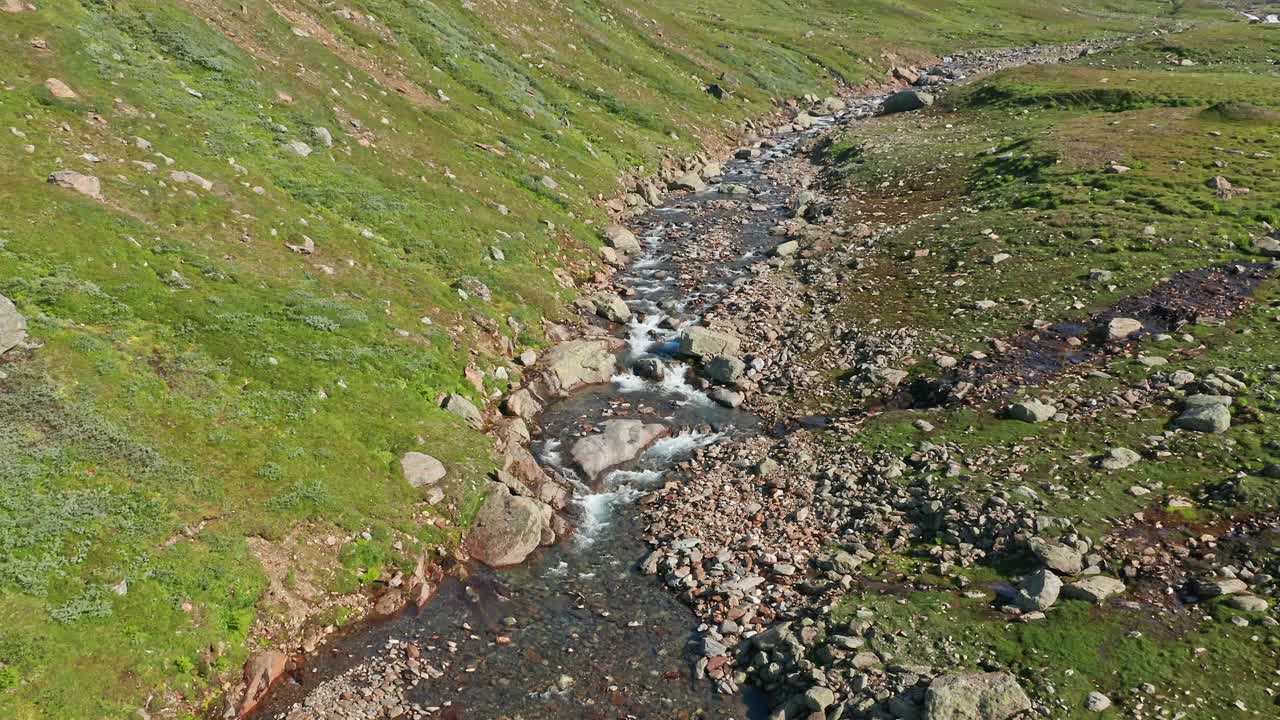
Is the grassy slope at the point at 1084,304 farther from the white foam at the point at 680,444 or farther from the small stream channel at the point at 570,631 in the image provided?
the white foam at the point at 680,444

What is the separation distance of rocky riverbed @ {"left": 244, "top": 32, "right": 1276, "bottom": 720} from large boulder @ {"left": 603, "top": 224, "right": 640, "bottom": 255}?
29.3ft

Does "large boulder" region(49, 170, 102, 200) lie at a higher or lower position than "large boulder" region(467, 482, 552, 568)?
higher

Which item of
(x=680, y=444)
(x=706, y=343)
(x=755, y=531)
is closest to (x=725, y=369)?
(x=706, y=343)

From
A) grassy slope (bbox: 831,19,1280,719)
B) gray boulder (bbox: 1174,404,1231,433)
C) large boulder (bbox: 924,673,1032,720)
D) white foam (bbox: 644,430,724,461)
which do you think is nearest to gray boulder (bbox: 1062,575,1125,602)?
grassy slope (bbox: 831,19,1280,719)

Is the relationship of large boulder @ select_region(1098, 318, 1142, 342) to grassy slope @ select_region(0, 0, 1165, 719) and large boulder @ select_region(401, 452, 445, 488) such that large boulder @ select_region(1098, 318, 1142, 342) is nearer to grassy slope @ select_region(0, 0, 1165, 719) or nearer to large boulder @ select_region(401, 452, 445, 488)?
grassy slope @ select_region(0, 0, 1165, 719)

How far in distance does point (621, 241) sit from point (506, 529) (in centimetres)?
3045

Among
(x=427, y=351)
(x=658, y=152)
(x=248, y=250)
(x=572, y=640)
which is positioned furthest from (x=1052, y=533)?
(x=658, y=152)

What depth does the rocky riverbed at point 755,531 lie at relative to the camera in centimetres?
2122

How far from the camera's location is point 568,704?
21.2 meters

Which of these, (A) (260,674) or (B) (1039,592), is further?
(B) (1039,592)

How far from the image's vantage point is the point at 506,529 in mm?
27203

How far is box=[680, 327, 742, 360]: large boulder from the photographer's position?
39.1 metres

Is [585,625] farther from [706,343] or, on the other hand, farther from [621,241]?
[621,241]

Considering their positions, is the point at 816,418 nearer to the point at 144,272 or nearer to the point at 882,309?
the point at 882,309
